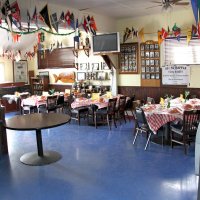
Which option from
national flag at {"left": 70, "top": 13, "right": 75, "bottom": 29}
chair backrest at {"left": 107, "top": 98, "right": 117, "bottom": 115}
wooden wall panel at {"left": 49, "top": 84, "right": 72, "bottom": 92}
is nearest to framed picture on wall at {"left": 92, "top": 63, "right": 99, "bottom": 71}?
wooden wall panel at {"left": 49, "top": 84, "right": 72, "bottom": 92}

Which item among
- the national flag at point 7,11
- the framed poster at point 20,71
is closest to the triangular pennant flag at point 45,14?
the national flag at point 7,11

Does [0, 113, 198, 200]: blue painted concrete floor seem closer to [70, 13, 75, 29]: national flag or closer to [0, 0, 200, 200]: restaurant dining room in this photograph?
[0, 0, 200, 200]: restaurant dining room

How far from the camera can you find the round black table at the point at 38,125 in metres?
4.35

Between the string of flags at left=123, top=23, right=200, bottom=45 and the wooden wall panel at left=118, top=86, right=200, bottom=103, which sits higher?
the string of flags at left=123, top=23, right=200, bottom=45

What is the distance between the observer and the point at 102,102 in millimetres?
7410

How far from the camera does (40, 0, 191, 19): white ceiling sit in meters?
6.27

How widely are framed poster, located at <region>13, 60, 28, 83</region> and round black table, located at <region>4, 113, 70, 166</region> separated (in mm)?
6427

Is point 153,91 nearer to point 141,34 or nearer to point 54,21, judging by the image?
point 141,34

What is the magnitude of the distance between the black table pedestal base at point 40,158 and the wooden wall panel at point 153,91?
4229mm

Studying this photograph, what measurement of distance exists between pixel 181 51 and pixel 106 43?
221 cm

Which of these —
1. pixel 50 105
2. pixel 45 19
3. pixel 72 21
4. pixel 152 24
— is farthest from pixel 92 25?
pixel 50 105

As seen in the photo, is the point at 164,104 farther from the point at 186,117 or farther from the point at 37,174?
the point at 37,174

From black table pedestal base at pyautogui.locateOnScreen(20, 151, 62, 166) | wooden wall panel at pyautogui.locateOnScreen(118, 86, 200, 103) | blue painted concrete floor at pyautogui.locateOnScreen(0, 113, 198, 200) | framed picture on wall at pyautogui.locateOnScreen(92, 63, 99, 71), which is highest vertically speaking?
framed picture on wall at pyautogui.locateOnScreen(92, 63, 99, 71)

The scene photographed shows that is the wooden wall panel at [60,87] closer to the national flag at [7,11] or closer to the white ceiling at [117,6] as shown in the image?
the white ceiling at [117,6]
